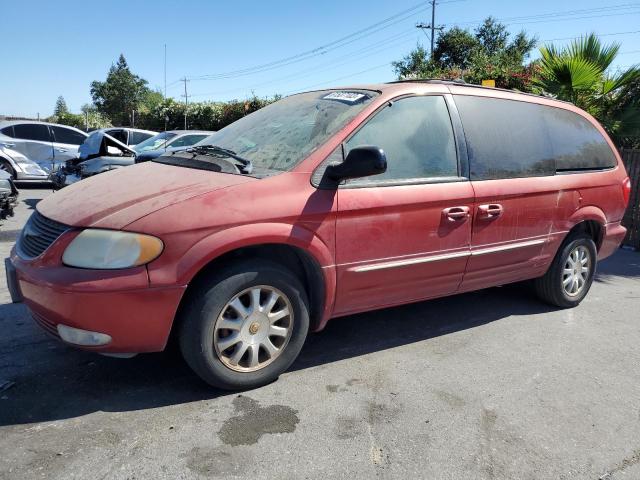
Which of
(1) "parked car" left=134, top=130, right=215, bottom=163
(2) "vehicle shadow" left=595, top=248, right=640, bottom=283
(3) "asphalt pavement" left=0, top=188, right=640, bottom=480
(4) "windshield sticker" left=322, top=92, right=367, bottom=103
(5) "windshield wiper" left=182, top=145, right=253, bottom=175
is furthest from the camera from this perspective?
(1) "parked car" left=134, top=130, right=215, bottom=163

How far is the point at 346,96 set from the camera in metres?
3.76

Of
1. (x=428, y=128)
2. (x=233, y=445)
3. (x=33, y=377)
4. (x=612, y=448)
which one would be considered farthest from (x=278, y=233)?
(x=612, y=448)

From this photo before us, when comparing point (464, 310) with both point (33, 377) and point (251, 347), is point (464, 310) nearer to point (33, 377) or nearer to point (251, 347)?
point (251, 347)

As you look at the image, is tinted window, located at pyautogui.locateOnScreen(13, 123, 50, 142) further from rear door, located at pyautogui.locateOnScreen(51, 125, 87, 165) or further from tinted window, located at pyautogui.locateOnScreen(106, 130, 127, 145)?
tinted window, located at pyautogui.locateOnScreen(106, 130, 127, 145)

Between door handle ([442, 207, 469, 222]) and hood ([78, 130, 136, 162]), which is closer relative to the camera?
door handle ([442, 207, 469, 222])

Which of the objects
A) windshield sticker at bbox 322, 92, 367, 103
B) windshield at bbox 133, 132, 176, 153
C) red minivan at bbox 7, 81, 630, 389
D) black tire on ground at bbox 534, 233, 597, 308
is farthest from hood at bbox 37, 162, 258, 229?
windshield at bbox 133, 132, 176, 153

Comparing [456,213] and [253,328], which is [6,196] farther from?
[456,213]

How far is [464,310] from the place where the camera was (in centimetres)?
482

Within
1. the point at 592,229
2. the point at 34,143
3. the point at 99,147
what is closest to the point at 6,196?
the point at 99,147

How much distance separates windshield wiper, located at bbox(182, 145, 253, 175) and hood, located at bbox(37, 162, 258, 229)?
0.51 ft

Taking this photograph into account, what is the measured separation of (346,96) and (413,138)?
0.55 m

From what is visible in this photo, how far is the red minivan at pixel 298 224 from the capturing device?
2.73 m

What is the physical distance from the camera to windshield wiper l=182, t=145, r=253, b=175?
10.8 ft

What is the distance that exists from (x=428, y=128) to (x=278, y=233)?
1447 mm
